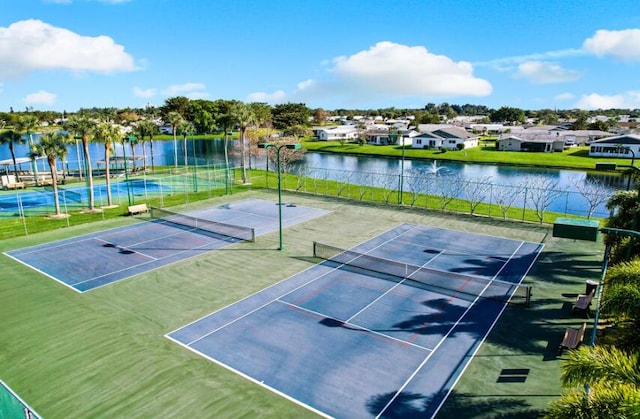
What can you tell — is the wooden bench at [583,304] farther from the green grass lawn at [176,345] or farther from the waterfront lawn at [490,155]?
the waterfront lawn at [490,155]

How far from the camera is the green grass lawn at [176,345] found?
13203 mm

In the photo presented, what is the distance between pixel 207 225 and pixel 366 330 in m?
19.2

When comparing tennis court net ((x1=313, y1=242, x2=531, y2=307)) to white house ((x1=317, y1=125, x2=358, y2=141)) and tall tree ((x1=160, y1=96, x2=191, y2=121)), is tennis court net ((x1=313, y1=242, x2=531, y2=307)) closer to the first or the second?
white house ((x1=317, y1=125, x2=358, y2=141))

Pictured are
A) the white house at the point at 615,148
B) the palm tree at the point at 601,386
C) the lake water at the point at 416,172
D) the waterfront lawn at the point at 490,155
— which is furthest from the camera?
the white house at the point at 615,148

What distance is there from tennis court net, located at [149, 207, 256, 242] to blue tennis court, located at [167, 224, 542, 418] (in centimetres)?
736

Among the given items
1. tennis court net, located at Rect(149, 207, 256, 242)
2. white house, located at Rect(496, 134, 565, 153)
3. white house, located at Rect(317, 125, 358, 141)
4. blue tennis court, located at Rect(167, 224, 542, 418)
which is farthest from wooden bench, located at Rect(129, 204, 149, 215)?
white house, located at Rect(317, 125, 358, 141)

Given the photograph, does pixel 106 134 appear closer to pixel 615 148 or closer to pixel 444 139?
pixel 444 139

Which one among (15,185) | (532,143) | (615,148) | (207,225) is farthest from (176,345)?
(532,143)

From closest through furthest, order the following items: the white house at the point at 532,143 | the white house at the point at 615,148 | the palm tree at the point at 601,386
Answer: the palm tree at the point at 601,386
the white house at the point at 615,148
the white house at the point at 532,143

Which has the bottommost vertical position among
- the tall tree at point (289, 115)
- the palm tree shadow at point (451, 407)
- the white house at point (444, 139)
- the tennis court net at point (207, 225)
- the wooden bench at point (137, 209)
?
the palm tree shadow at point (451, 407)

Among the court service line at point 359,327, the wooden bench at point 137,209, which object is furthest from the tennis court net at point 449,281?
the wooden bench at point 137,209

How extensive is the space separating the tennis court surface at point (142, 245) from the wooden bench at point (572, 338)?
63.6 feet

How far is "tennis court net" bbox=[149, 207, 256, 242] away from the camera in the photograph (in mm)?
30031

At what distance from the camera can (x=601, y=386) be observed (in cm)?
664
